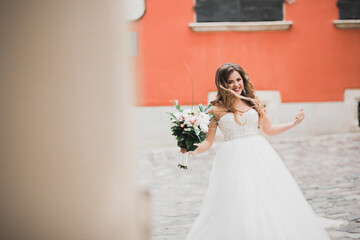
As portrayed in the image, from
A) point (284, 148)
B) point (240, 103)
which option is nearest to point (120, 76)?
point (240, 103)

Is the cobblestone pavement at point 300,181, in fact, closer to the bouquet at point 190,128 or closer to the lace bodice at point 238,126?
the bouquet at point 190,128

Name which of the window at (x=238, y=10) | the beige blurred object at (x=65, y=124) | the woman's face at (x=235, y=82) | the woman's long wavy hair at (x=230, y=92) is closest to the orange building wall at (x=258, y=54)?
the window at (x=238, y=10)

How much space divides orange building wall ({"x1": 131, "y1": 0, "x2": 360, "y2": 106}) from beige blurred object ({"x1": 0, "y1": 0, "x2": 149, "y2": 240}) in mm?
7919

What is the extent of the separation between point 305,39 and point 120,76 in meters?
9.20

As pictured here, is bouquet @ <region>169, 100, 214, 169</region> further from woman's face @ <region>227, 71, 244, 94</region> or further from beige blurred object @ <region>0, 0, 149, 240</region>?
beige blurred object @ <region>0, 0, 149, 240</region>

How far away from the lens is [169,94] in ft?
29.0

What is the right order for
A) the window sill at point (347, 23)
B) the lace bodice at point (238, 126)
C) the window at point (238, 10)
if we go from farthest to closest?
the window sill at point (347, 23) < the window at point (238, 10) < the lace bodice at point (238, 126)

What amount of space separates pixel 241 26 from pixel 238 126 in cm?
624

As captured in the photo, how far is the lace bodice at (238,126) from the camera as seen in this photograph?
10.4 feet

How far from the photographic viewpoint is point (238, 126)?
10.4 feet

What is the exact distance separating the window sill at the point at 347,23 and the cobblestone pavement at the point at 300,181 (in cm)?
267

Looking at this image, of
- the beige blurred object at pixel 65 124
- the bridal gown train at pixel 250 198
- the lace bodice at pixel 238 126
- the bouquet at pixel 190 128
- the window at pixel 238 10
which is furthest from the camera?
the window at pixel 238 10

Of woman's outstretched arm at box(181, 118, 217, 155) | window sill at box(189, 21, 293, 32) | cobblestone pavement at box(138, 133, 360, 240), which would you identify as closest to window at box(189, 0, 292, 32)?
window sill at box(189, 21, 293, 32)

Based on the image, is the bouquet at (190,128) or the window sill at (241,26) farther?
the window sill at (241,26)
